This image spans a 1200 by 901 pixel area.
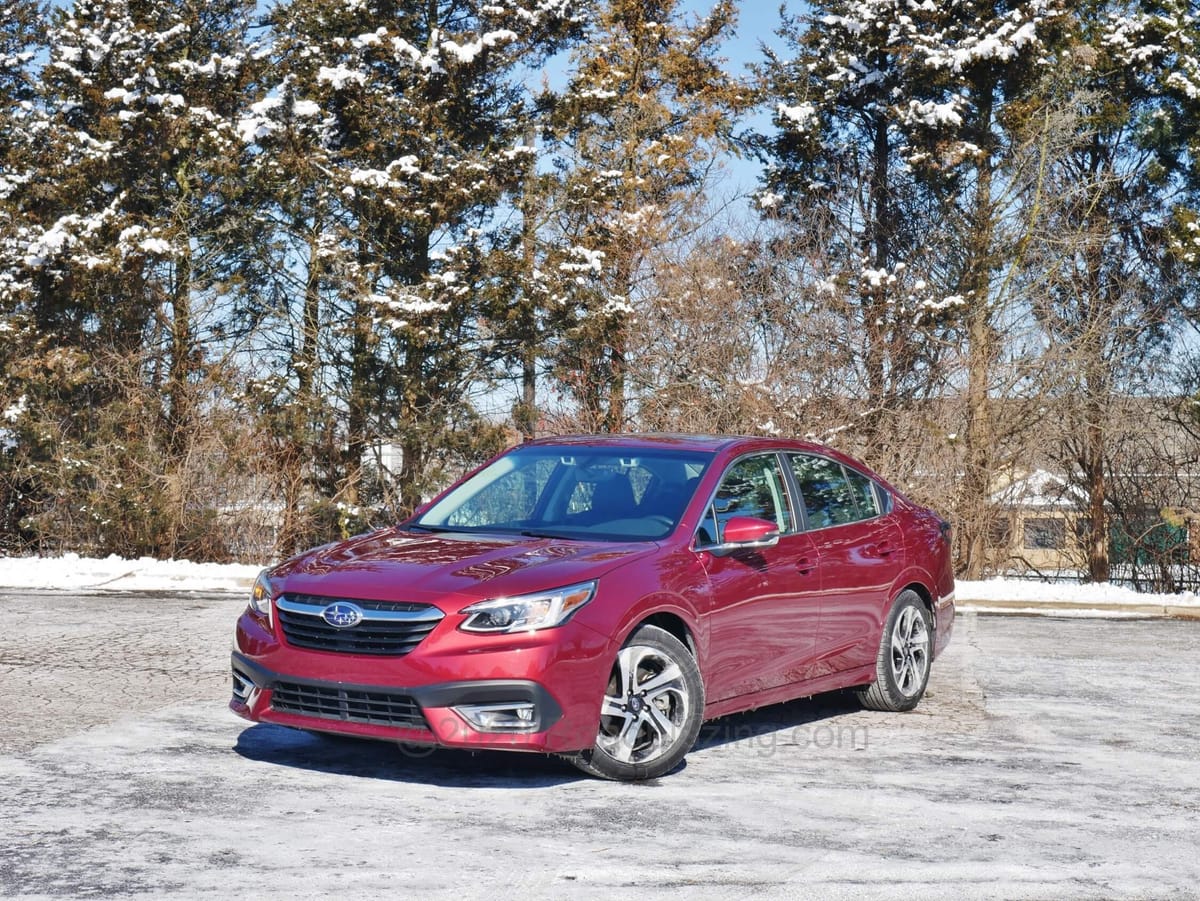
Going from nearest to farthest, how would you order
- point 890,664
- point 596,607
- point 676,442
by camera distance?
1. point 596,607
2. point 676,442
3. point 890,664

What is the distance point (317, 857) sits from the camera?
18.4 feet

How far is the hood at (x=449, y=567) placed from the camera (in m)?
6.78

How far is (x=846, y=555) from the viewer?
29.0 ft

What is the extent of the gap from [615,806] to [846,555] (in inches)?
108

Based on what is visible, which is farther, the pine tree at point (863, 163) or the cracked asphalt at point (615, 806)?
the pine tree at point (863, 163)

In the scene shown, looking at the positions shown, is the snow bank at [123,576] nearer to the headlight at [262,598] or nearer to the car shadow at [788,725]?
the car shadow at [788,725]

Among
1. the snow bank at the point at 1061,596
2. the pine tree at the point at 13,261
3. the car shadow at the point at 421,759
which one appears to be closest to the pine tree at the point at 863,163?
the snow bank at the point at 1061,596

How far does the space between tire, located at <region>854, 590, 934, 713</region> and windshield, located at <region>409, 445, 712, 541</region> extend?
1862mm

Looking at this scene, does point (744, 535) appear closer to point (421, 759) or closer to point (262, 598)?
point (421, 759)

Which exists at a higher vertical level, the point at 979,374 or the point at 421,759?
the point at 979,374

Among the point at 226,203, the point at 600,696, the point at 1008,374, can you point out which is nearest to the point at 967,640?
the point at 600,696

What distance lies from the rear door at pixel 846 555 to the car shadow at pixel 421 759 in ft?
1.82

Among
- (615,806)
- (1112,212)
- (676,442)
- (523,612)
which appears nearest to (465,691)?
(523,612)

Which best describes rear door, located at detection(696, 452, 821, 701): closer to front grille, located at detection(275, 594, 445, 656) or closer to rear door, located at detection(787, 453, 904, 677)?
rear door, located at detection(787, 453, 904, 677)
